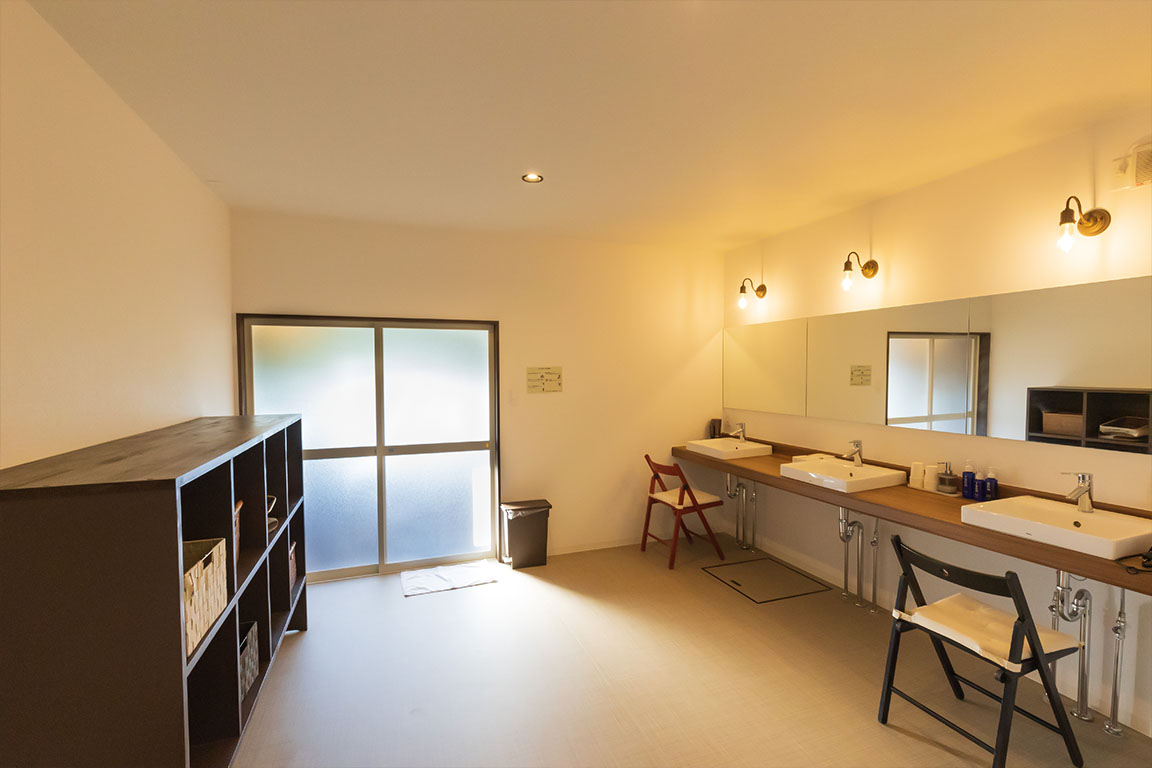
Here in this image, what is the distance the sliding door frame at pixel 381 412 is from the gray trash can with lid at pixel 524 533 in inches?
7.1

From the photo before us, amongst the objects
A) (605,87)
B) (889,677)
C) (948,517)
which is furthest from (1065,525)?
(605,87)

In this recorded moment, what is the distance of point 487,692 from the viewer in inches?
98.3

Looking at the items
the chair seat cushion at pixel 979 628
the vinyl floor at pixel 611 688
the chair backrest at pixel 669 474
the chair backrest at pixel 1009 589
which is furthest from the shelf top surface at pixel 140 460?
the chair backrest at pixel 669 474

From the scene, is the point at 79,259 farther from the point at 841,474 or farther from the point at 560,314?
the point at 841,474

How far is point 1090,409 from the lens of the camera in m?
2.31

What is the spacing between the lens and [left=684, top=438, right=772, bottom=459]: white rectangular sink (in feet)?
13.4

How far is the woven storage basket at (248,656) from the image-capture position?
6.84 ft

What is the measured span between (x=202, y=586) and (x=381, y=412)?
7.65 ft

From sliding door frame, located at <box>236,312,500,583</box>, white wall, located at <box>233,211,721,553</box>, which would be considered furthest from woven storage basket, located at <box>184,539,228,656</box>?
white wall, located at <box>233,211,721,553</box>

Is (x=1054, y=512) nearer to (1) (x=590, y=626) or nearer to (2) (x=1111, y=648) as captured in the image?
(2) (x=1111, y=648)

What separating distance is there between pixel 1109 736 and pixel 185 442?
384 cm

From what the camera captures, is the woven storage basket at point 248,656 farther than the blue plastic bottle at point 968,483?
No

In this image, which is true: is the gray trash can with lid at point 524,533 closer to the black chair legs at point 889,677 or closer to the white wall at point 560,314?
the white wall at point 560,314

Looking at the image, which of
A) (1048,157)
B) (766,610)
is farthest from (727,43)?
(766,610)
